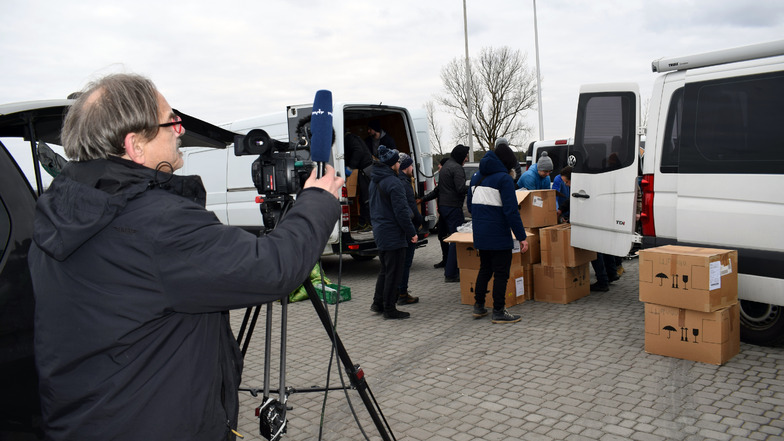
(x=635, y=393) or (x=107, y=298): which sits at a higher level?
(x=107, y=298)

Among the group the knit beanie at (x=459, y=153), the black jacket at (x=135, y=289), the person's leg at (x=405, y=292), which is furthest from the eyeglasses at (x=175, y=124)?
the knit beanie at (x=459, y=153)

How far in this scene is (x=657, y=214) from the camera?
5320mm

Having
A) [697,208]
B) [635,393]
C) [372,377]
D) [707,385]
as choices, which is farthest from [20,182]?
[697,208]

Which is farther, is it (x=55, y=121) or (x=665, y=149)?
(x=665, y=149)

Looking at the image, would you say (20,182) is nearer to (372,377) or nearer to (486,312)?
(372,377)

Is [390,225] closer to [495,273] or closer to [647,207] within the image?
[495,273]

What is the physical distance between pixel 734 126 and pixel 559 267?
2468 mm

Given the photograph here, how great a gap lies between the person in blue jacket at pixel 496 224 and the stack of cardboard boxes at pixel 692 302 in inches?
54.0

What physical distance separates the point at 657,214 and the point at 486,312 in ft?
6.56

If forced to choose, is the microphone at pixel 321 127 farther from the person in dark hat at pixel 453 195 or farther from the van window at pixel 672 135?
the person in dark hat at pixel 453 195

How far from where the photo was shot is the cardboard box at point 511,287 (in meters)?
6.64

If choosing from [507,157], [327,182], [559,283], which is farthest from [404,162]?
[327,182]

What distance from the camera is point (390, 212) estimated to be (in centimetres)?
652

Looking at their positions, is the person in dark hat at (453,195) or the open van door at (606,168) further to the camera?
the person in dark hat at (453,195)
